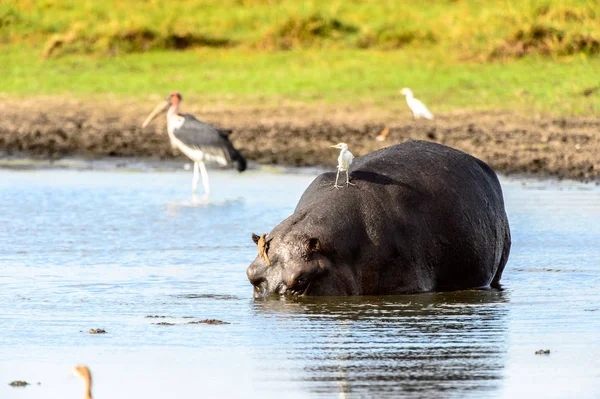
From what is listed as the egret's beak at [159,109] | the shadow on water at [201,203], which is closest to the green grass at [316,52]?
the egret's beak at [159,109]

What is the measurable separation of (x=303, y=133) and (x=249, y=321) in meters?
9.49

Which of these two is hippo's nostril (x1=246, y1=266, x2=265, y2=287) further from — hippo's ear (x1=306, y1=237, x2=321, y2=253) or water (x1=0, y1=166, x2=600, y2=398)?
hippo's ear (x1=306, y1=237, x2=321, y2=253)

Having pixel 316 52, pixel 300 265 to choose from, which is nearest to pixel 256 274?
pixel 300 265

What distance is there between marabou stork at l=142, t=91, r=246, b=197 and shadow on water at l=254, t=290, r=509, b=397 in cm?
673

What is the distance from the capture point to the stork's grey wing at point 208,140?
13977 millimetres

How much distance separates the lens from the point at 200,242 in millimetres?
9680

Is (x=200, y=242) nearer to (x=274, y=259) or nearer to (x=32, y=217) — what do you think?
(x=32, y=217)

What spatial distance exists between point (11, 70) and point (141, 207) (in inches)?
375

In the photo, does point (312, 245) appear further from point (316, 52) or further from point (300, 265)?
point (316, 52)

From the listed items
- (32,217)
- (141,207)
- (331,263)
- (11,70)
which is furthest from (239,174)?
(331,263)

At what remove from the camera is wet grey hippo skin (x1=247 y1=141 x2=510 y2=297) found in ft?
22.1

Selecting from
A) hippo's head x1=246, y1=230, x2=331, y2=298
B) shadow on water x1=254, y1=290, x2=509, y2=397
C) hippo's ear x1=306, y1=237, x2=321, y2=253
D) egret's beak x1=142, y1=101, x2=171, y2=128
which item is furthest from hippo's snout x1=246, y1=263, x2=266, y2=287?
egret's beak x1=142, y1=101, x2=171, y2=128

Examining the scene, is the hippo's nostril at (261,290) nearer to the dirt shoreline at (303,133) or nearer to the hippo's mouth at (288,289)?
the hippo's mouth at (288,289)

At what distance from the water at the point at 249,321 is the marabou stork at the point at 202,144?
3.05 m
